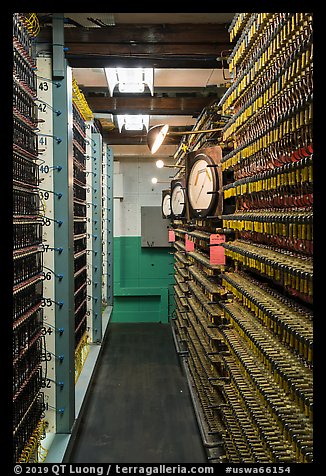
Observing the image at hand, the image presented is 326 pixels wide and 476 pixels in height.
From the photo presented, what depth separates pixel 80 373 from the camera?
204 inches

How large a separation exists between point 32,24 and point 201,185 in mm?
1661

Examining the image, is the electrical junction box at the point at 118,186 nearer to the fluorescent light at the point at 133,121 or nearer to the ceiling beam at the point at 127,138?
the ceiling beam at the point at 127,138

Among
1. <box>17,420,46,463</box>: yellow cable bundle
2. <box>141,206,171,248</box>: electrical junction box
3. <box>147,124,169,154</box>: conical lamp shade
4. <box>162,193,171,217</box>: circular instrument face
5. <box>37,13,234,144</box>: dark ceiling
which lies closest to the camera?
<box>17,420,46,463</box>: yellow cable bundle

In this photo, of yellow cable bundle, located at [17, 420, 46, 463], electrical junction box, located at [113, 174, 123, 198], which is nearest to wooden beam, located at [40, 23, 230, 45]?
yellow cable bundle, located at [17, 420, 46, 463]

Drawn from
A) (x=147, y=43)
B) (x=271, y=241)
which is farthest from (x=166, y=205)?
(x=271, y=241)

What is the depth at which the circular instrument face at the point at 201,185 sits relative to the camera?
A: 3410 millimetres

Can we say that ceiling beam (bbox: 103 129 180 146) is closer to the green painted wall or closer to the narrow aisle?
the green painted wall

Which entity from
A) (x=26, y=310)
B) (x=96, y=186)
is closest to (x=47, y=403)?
(x=26, y=310)

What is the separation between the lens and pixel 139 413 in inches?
181

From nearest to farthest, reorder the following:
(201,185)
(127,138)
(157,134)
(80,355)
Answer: (201,185)
(157,134)
(80,355)
(127,138)

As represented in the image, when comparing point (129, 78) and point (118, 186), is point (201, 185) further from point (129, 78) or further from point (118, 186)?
point (118, 186)

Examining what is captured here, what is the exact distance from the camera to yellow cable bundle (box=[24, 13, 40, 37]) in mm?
2995

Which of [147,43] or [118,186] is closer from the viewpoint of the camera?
[147,43]

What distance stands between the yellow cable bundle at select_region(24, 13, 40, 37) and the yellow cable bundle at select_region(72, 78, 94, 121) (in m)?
1.25
